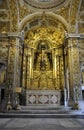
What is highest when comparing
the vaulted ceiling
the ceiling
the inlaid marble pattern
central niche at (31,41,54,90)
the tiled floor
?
the ceiling

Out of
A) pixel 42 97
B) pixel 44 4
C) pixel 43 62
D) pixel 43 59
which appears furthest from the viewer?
pixel 43 59

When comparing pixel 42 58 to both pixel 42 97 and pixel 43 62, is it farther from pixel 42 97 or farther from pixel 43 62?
pixel 42 97

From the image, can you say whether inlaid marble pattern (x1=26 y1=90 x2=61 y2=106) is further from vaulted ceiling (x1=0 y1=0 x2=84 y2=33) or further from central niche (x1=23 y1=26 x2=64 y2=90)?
vaulted ceiling (x1=0 y1=0 x2=84 y2=33)

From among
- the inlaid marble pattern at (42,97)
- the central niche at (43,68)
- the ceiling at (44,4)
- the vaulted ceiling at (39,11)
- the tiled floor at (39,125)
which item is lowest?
the tiled floor at (39,125)

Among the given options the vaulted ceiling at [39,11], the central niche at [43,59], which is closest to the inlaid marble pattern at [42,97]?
the central niche at [43,59]

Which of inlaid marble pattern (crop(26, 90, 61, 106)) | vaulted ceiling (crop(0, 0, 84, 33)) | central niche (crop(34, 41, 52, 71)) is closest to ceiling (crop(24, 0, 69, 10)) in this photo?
vaulted ceiling (crop(0, 0, 84, 33))

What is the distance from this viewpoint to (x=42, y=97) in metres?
14.1

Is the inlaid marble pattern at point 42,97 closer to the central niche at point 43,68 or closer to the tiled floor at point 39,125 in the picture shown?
the central niche at point 43,68

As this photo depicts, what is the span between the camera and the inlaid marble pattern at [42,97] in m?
14.0

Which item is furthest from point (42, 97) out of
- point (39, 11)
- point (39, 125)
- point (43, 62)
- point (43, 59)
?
point (39, 125)

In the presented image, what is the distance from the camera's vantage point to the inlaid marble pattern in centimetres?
1402

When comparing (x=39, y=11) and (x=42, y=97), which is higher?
(x=39, y=11)

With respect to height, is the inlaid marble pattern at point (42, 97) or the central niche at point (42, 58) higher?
the central niche at point (42, 58)

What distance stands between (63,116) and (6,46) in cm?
721
